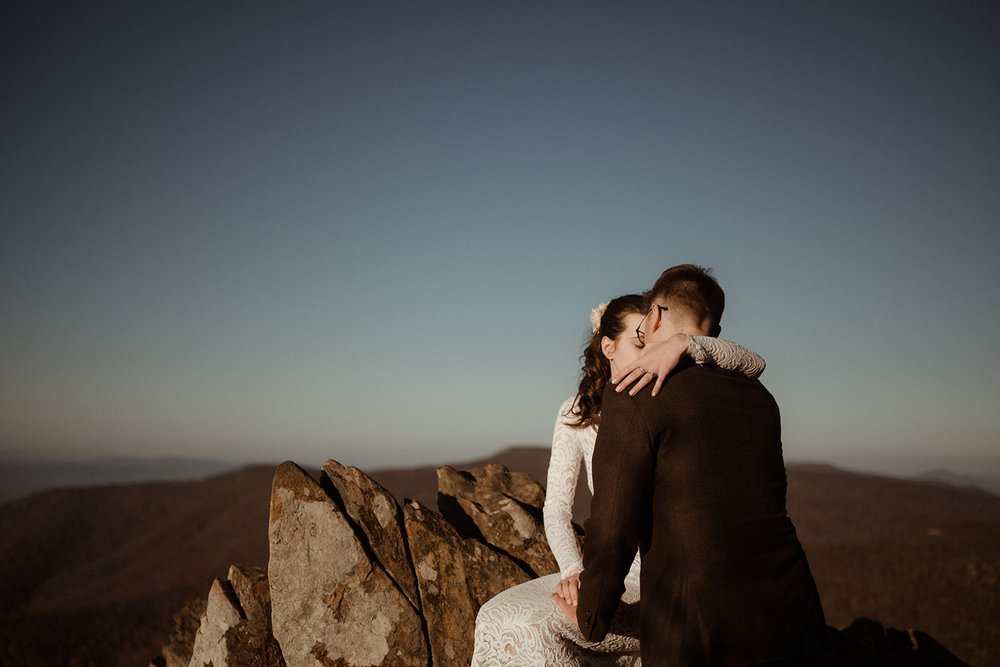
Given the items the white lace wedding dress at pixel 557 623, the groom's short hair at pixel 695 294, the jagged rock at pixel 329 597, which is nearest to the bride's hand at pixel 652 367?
the white lace wedding dress at pixel 557 623

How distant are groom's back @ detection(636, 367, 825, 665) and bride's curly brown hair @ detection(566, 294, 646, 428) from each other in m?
1.56

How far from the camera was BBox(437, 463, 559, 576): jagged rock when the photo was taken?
5.23 m

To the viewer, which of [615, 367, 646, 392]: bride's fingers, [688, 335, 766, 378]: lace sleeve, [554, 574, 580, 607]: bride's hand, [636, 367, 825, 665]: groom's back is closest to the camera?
[636, 367, 825, 665]: groom's back

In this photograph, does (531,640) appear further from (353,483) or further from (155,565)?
(155,565)

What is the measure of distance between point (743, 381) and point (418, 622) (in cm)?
320

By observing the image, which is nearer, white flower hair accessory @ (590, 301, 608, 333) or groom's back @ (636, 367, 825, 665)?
groom's back @ (636, 367, 825, 665)

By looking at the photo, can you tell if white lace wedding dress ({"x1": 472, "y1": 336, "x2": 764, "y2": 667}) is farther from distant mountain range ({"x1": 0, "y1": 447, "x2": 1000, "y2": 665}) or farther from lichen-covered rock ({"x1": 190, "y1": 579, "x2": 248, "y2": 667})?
distant mountain range ({"x1": 0, "y1": 447, "x2": 1000, "y2": 665})

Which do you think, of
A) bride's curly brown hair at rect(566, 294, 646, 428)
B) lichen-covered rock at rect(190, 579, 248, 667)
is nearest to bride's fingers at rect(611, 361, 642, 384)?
bride's curly brown hair at rect(566, 294, 646, 428)

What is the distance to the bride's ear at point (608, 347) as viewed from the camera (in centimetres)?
419

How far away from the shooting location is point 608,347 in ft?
13.8

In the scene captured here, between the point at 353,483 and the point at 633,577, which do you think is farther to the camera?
the point at 353,483

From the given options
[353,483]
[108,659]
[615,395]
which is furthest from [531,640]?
[108,659]

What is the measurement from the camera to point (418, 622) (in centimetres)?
450

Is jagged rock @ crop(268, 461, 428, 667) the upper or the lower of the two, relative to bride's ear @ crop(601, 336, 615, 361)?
lower
